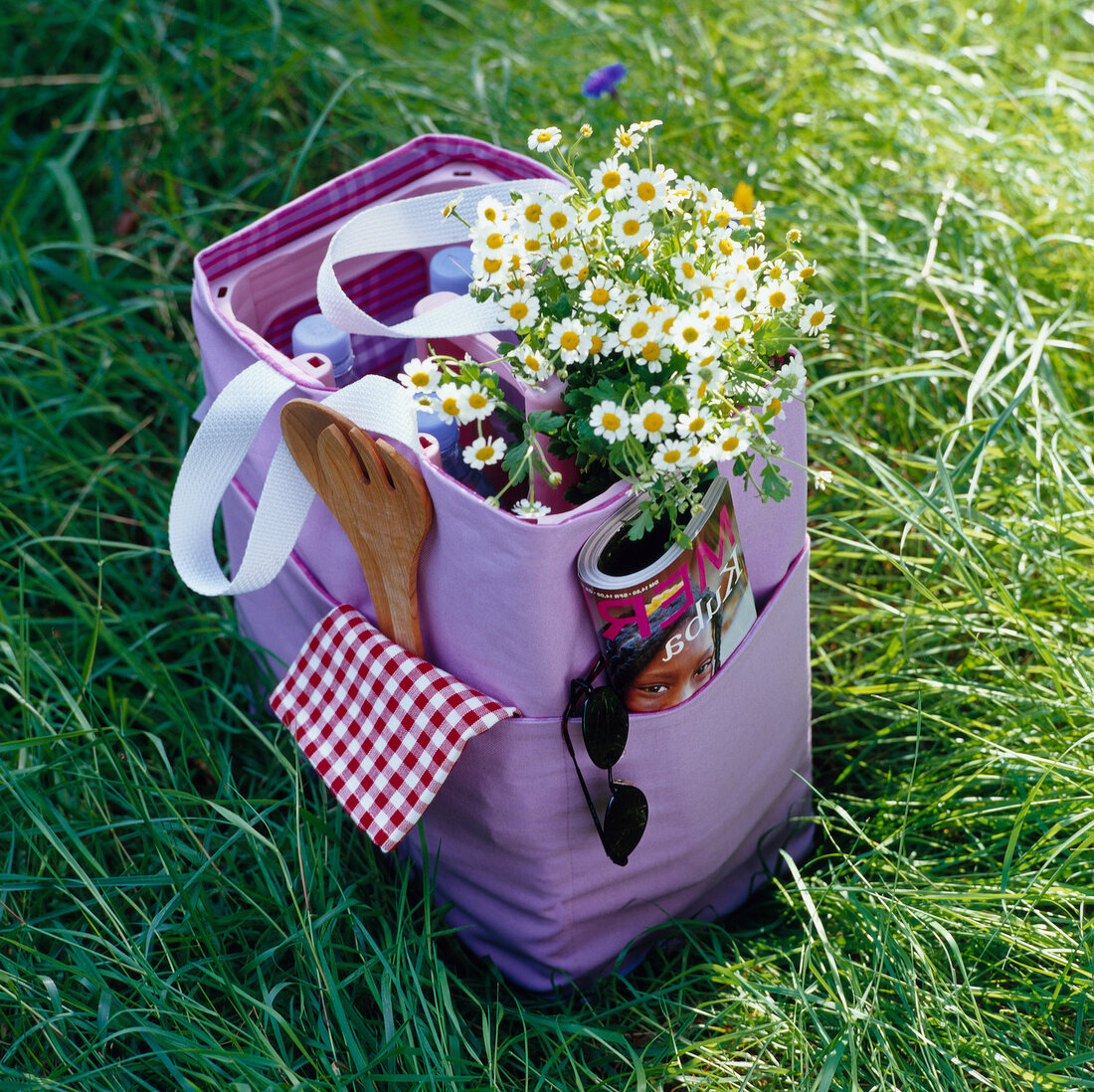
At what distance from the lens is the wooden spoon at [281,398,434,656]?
0.93m

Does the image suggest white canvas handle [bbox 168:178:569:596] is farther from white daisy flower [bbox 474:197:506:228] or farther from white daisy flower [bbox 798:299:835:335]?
white daisy flower [bbox 798:299:835:335]

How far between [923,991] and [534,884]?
0.39 metres

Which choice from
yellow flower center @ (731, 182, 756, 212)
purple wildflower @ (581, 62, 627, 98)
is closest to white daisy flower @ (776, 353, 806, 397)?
yellow flower center @ (731, 182, 756, 212)

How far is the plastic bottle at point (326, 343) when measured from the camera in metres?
1.09

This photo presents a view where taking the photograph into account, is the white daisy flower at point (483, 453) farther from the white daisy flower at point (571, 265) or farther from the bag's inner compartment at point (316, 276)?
the bag's inner compartment at point (316, 276)

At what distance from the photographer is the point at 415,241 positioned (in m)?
1.09

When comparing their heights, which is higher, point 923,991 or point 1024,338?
point 1024,338

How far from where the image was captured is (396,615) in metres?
1.04

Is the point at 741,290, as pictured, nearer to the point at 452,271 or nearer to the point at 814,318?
the point at 814,318

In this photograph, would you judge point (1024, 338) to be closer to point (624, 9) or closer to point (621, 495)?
point (621, 495)

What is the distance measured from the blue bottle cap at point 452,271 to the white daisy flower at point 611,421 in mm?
333

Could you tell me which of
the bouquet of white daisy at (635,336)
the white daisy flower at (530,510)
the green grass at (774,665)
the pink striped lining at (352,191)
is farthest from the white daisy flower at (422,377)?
the green grass at (774,665)

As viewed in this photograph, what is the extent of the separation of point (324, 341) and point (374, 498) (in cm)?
21

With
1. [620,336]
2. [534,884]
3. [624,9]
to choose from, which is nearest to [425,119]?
[624,9]
